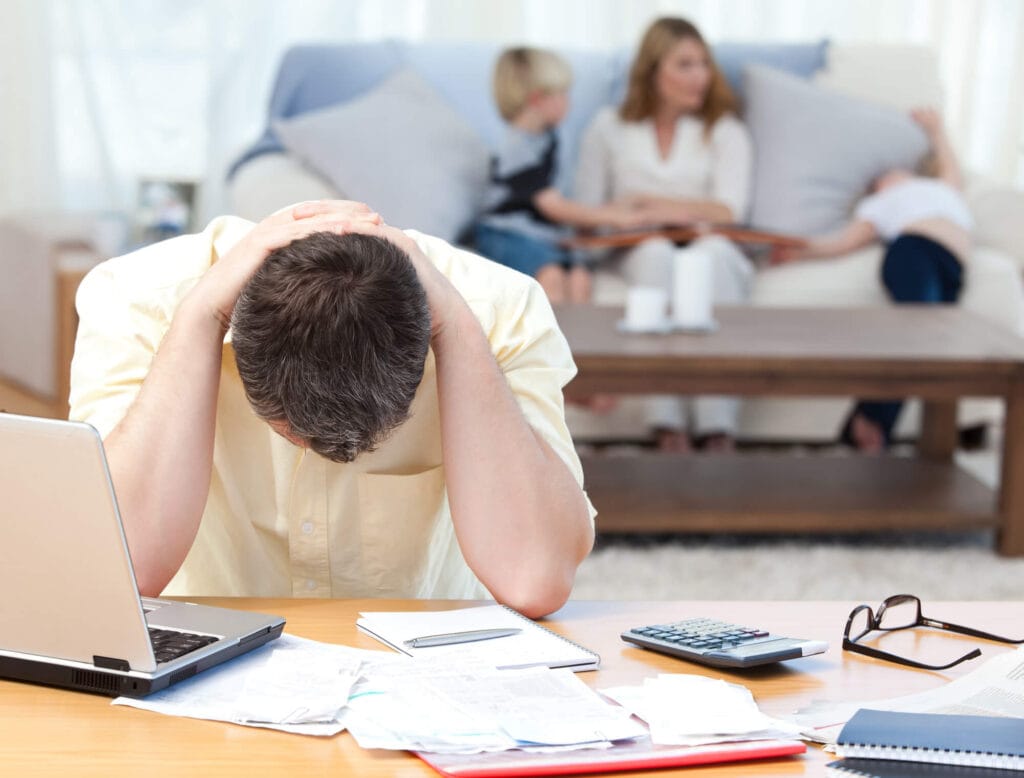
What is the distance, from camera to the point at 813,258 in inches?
156

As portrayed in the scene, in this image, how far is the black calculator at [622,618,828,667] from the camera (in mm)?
1088

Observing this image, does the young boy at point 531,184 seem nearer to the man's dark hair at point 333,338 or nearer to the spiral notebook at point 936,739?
the man's dark hair at point 333,338

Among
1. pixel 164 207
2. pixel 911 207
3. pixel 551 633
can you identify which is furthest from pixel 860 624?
pixel 164 207

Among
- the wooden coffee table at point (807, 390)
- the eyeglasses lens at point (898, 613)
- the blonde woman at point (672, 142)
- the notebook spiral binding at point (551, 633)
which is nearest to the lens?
the notebook spiral binding at point (551, 633)

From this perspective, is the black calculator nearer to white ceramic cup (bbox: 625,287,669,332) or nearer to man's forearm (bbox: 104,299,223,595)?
man's forearm (bbox: 104,299,223,595)

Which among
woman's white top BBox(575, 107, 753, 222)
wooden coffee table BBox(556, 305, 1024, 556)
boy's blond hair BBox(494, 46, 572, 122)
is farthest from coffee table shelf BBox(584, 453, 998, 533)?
boy's blond hair BBox(494, 46, 572, 122)

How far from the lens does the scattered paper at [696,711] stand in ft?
3.12

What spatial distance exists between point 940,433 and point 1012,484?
1.53 ft

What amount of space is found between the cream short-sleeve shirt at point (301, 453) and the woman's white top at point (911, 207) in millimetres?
2617

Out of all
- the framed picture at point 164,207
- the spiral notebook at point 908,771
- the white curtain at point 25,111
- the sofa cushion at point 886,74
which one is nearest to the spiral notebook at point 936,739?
the spiral notebook at point 908,771

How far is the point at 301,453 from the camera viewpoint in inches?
56.1

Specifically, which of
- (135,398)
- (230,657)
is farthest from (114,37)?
(230,657)

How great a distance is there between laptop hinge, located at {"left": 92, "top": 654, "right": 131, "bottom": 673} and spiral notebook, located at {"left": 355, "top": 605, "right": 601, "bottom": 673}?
0.21 meters

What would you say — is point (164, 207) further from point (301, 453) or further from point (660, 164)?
point (301, 453)
